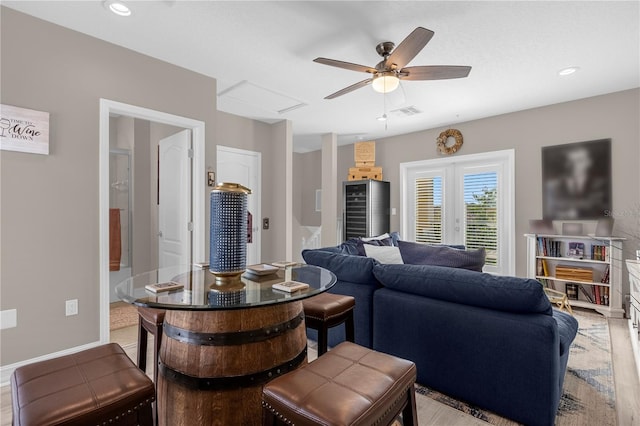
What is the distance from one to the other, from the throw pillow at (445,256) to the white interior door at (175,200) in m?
2.23

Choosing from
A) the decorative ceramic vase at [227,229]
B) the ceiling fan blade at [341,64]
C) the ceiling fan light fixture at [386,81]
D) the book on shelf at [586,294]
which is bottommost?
the book on shelf at [586,294]

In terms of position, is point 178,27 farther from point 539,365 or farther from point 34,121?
point 539,365

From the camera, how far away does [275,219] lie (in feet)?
16.0

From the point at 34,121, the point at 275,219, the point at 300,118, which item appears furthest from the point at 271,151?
the point at 34,121

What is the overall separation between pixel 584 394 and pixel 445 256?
118 cm

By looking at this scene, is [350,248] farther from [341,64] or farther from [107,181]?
[107,181]

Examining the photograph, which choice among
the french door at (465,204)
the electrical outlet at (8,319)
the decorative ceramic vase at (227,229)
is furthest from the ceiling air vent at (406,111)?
the electrical outlet at (8,319)

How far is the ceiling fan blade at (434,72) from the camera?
2.30 metres

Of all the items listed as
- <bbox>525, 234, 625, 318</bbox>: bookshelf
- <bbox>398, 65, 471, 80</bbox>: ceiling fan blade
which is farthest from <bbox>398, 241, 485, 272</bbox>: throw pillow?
<bbox>525, 234, 625, 318</bbox>: bookshelf

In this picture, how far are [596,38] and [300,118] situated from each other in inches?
131

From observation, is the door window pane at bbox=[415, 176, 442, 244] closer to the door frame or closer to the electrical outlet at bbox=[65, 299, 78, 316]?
the door frame

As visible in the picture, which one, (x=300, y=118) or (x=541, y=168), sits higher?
(x=300, y=118)

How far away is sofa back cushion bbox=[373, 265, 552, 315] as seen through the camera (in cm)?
169

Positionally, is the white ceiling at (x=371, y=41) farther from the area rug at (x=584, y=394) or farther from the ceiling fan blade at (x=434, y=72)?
the area rug at (x=584, y=394)
